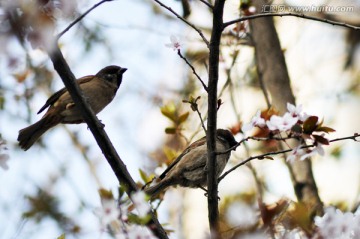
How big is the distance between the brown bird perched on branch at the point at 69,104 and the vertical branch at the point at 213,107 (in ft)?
6.60

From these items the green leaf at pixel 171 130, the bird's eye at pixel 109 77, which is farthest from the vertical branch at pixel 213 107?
the bird's eye at pixel 109 77

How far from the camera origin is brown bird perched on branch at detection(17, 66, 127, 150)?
19.5 feet

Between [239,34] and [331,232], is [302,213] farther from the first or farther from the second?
[239,34]

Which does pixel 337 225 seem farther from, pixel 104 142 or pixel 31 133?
pixel 31 133

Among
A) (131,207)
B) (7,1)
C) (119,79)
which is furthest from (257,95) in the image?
(7,1)

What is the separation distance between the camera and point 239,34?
6.32 meters

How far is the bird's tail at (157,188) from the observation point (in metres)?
5.42

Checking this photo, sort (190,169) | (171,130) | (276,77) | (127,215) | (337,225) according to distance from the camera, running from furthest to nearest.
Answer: (276,77) → (190,169) → (171,130) → (127,215) → (337,225)

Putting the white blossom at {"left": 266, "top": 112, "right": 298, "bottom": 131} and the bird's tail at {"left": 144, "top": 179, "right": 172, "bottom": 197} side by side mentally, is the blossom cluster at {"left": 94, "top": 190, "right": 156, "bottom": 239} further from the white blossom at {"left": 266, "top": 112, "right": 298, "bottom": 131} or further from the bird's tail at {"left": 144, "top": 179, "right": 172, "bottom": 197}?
the bird's tail at {"left": 144, "top": 179, "right": 172, "bottom": 197}

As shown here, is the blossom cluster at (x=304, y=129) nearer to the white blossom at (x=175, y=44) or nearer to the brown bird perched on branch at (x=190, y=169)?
the white blossom at (x=175, y=44)

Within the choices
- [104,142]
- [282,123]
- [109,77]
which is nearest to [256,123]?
[282,123]

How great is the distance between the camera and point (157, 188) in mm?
5527

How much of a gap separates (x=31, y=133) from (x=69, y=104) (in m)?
0.48

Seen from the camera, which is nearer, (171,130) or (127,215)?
(127,215)
